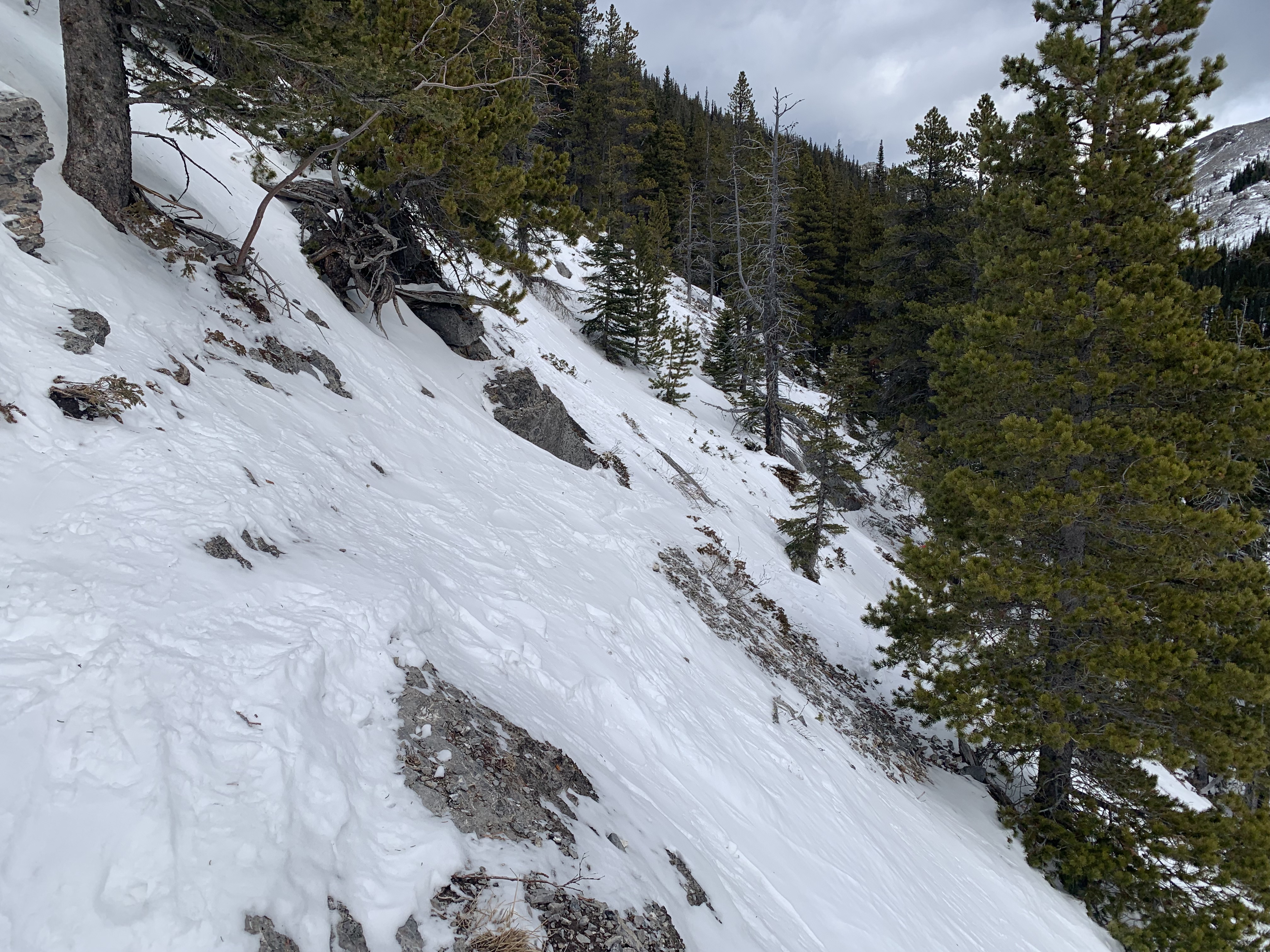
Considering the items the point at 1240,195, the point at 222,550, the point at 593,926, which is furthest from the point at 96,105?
the point at 1240,195

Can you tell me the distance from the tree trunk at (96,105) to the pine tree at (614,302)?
19.3m

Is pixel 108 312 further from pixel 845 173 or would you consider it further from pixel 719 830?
pixel 845 173

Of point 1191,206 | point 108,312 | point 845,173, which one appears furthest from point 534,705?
point 845,173

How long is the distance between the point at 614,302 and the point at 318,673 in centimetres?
2418

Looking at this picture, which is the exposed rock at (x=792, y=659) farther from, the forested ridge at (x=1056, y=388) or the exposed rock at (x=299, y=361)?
the exposed rock at (x=299, y=361)

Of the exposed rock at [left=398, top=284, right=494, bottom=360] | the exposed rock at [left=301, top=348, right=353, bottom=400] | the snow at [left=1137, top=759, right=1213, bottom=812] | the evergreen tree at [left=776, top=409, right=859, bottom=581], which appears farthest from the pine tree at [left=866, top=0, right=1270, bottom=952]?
the exposed rock at [left=398, top=284, right=494, bottom=360]

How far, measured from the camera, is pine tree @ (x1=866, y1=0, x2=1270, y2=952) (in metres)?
7.83

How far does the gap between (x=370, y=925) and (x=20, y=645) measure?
7.36 feet

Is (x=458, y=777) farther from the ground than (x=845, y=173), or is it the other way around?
(x=845, y=173)

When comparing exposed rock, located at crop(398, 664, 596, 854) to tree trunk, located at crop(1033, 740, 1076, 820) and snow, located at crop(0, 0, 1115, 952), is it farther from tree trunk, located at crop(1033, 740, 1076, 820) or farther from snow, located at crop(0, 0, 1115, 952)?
tree trunk, located at crop(1033, 740, 1076, 820)

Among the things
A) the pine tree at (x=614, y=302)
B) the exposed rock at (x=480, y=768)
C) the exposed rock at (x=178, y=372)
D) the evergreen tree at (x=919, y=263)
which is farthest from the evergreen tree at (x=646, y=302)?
the exposed rock at (x=480, y=768)

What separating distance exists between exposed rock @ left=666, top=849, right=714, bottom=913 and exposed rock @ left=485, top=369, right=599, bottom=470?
407 inches

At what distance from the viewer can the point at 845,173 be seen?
66.7 meters

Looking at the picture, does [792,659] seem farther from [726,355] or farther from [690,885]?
[726,355]
